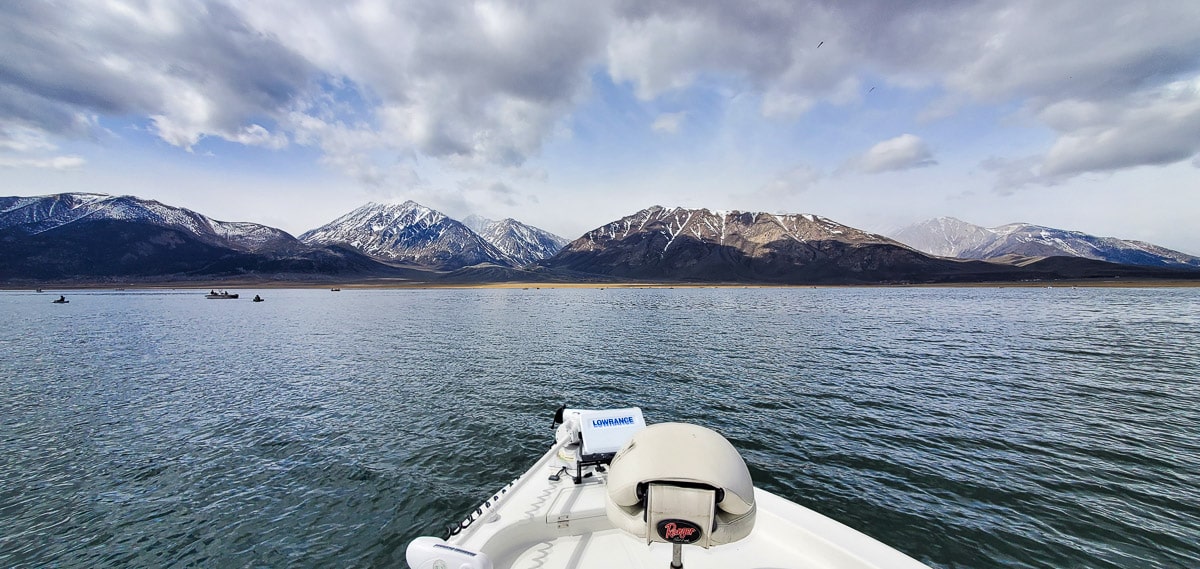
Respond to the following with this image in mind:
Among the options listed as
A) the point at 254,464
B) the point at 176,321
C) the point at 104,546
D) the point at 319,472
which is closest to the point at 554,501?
the point at 319,472

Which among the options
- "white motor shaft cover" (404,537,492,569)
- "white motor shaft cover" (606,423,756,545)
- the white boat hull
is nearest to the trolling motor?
"white motor shaft cover" (606,423,756,545)

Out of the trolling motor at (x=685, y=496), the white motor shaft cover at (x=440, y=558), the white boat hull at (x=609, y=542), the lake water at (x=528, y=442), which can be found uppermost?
the trolling motor at (x=685, y=496)

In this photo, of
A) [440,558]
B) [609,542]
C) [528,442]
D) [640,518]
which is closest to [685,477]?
[640,518]

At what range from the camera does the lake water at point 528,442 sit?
11.6 m

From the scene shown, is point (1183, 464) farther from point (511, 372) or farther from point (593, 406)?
point (511, 372)

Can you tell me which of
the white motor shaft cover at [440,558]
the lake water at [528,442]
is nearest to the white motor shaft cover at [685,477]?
the white motor shaft cover at [440,558]

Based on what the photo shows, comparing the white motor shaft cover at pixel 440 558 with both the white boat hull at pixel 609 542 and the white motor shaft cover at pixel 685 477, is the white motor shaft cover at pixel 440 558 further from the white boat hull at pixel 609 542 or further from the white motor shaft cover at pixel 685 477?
the white motor shaft cover at pixel 685 477

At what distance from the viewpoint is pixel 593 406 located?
23594 millimetres

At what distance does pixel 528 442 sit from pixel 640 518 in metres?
13.4

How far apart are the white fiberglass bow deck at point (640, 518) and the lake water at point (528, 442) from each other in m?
3.57

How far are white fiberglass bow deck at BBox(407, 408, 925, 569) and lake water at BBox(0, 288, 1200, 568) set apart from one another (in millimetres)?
3566

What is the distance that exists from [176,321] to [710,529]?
94.4 meters

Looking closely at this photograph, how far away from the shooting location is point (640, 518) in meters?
5.65

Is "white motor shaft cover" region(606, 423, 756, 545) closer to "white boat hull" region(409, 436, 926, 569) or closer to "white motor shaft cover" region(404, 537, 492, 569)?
"white boat hull" region(409, 436, 926, 569)
